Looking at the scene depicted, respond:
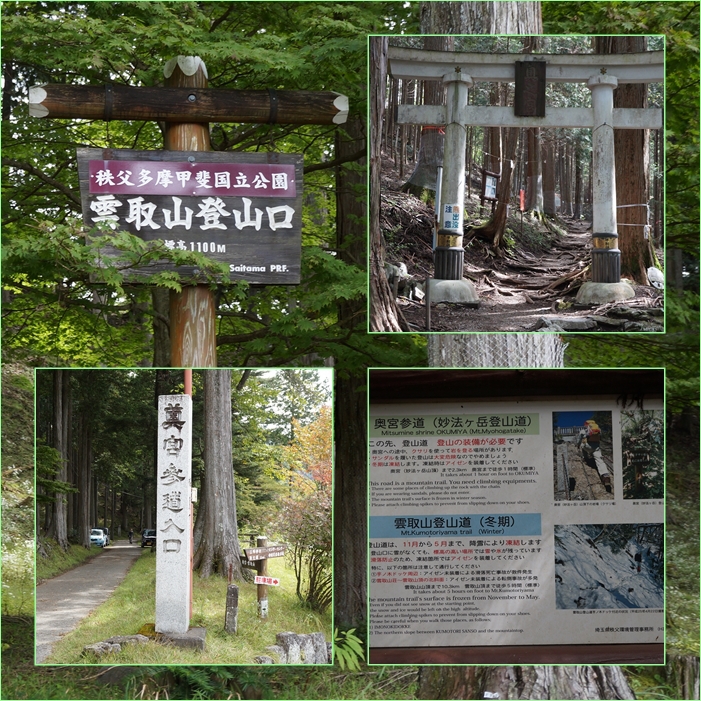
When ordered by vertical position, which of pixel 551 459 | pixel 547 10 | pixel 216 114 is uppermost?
pixel 547 10

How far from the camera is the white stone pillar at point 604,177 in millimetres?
5129

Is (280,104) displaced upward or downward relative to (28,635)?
upward

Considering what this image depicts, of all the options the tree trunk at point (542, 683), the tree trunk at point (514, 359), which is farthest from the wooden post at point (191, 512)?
the tree trunk at point (542, 683)

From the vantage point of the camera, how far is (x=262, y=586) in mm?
5184

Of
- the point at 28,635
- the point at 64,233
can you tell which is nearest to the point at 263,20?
the point at 64,233

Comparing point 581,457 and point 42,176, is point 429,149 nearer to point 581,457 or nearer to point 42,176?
point 581,457

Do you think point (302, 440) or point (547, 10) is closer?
point (302, 440)

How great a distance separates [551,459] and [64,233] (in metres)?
3.38

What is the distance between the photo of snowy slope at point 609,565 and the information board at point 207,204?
246 cm

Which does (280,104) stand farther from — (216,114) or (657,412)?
(657,412)

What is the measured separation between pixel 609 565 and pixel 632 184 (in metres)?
2.28

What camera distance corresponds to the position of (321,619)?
5223 millimetres

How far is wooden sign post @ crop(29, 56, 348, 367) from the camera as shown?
5.75 metres

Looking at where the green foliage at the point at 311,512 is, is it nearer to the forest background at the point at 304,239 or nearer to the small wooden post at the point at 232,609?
the small wooden post at the point at 232,609
